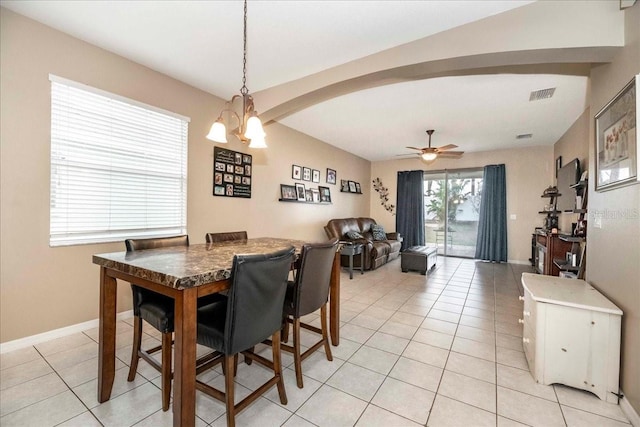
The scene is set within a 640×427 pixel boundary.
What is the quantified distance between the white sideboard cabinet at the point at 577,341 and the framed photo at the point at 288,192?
3669mm

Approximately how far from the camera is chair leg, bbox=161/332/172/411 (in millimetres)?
1551

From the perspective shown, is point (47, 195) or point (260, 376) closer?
point (260, 376)

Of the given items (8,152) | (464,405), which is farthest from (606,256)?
(8,152)

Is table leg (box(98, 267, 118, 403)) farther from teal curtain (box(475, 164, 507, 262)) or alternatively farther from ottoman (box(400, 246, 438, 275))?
teal curtain (box(475, 164, 507, 262))

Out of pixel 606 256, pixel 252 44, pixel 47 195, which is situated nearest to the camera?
pixel 606 256

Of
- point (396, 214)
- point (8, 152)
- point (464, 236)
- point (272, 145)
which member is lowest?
point (464, 236)

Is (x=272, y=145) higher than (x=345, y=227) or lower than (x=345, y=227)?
higher

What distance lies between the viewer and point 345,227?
5.94m

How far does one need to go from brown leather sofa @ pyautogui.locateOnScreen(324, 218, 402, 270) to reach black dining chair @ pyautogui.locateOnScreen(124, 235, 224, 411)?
2999 millimetres

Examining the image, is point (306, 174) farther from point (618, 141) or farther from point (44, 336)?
point (618, 141)

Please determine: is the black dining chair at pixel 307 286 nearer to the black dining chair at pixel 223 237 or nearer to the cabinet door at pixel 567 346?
the black dining chair at pixel 223 237

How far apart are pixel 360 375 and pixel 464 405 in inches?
26.5

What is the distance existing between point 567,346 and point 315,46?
10.1 ft

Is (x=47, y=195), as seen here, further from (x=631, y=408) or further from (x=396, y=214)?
(x=396, y=214)
